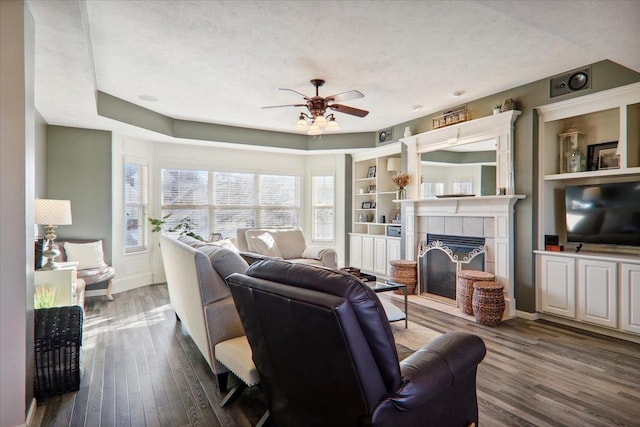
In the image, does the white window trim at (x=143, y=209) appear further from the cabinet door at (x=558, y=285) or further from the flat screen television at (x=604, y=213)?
the flat screen television at (x=604, y=213)

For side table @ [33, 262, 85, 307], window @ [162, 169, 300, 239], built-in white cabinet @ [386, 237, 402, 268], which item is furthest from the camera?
window @ [162, 169, 300, 239]

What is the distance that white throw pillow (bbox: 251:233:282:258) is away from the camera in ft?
17.6

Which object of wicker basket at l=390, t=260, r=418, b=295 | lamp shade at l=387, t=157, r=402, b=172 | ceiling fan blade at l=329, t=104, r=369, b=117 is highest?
ceiling fan blade at l=329, t=104, r=369, b=117

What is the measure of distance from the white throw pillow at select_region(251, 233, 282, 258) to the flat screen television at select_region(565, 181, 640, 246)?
389 centimetres

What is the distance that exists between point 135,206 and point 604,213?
6440mm

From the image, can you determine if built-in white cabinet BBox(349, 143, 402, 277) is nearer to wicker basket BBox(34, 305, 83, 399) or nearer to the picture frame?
the picture frame

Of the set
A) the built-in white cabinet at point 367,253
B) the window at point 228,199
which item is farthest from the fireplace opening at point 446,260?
the window at point 228,199

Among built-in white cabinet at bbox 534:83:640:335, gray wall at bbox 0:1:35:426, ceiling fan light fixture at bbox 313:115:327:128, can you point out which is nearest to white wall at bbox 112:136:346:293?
ceiling fan light fixture at bbox 313:115:327:128

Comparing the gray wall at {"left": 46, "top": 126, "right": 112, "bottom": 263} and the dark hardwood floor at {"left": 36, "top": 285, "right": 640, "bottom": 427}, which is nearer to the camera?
the dark hardwood floor at {"left": 36, "top": 285, "right": 640, "bottom": 427}

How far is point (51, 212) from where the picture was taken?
3719 millimetres

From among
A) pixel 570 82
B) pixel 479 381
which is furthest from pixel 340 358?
pixel 570 82

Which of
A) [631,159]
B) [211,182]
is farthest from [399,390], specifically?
[211,182]

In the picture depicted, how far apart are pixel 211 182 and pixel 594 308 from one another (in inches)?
235

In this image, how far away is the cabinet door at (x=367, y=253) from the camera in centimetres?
667
